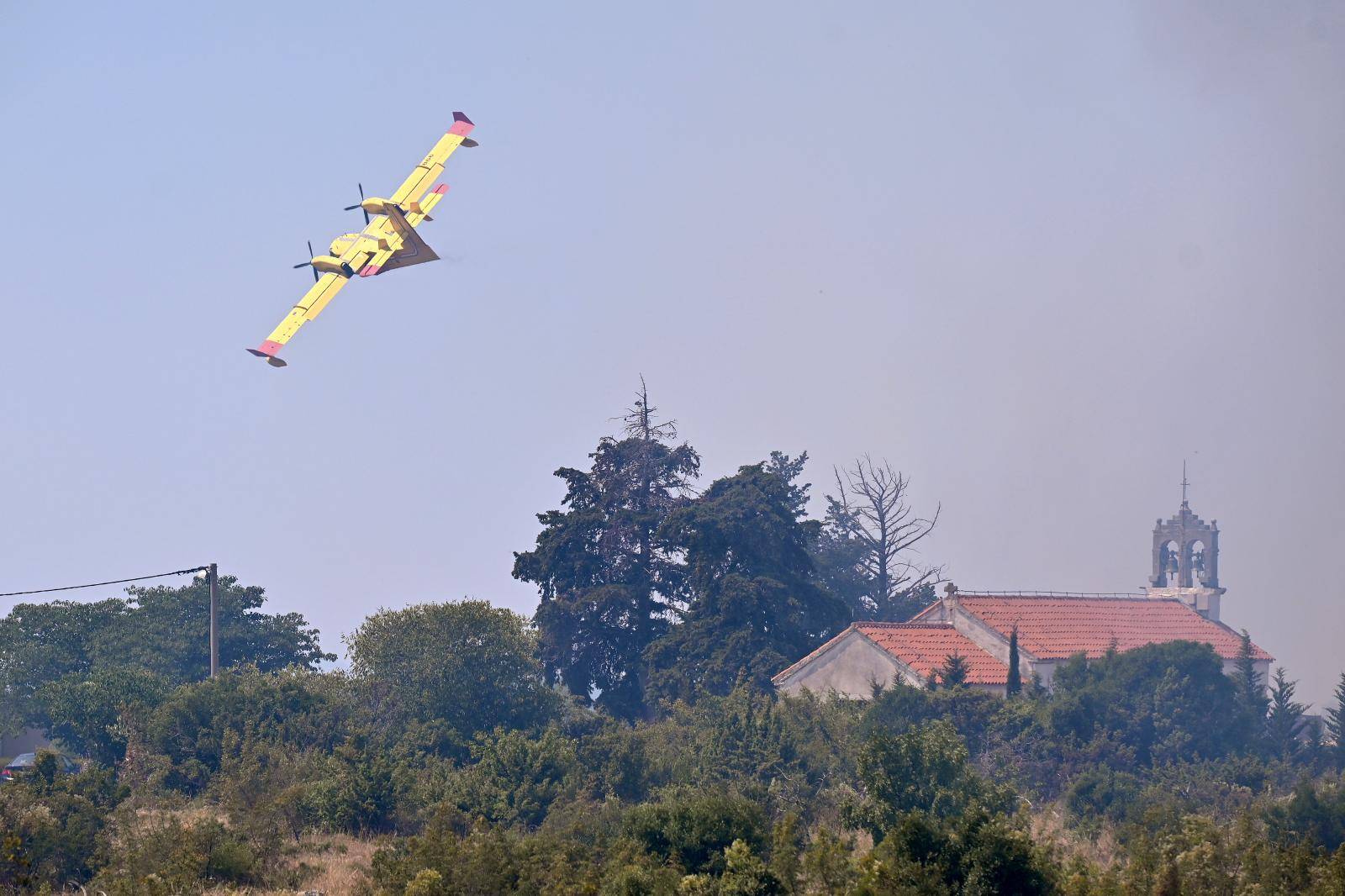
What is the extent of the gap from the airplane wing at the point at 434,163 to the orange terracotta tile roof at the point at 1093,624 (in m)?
25.9

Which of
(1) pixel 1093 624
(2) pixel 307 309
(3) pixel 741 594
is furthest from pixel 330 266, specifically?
(1) pixel 1093 624

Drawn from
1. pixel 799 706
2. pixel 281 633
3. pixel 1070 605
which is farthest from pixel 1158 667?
pixel 281 633

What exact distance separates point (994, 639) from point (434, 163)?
27.1 metres

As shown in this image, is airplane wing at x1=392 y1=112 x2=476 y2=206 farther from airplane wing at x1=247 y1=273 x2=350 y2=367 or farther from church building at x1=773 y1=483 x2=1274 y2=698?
church building at x1=773 y1=483 x2=1274 y2=698

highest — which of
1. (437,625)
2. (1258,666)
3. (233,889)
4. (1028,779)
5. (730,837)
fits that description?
(1258,666)

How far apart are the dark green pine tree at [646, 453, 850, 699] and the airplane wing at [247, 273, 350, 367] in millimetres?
20843

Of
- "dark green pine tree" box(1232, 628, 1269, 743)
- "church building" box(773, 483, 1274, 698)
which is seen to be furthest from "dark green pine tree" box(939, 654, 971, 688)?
"dark green pine tree" box(1232, 628, 1269, 743)

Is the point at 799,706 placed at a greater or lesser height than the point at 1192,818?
greater

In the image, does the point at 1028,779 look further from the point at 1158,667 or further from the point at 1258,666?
the point at 1258,666

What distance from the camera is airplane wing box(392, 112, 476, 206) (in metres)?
44.5

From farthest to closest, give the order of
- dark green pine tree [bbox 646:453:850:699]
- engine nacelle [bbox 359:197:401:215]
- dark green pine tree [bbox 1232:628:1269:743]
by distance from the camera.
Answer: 1. dark green pine tree [bbox 646:453:850:699]
2. dark green pine tree [bbox 1232:628:1269:743]
3. engine nacelle [bbox 359:197:401:215]

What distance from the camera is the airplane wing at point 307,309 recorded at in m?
39.3

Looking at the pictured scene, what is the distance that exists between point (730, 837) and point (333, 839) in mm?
11671

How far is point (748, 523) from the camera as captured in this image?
5972 centimetres
